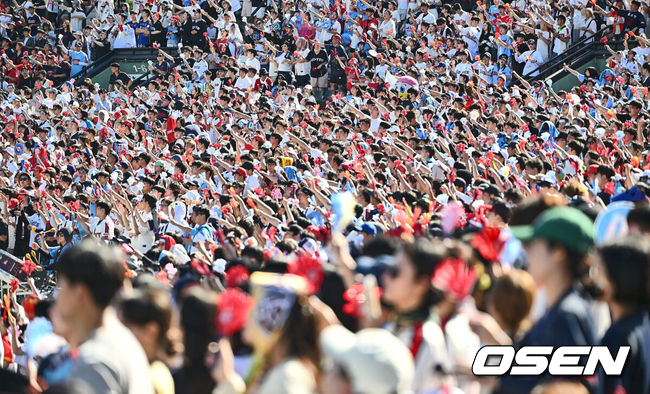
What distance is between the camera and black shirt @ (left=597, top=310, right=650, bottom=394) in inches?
152

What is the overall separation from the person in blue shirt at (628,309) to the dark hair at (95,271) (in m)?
1.81

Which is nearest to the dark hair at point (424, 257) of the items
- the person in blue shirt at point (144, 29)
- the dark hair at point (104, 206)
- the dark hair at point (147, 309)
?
the dark hair at point (147, 309)

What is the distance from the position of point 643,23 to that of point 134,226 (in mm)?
9381

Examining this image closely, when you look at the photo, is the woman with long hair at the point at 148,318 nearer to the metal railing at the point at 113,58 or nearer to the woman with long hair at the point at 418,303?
the woman with long hair at the point at 418,303

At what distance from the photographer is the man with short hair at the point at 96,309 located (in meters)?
3.46

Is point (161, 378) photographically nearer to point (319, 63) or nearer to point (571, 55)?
point (571, 55)

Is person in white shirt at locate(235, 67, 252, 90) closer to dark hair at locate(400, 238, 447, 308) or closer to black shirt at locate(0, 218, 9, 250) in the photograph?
black shirt at locate(0, 218, 9, 250)

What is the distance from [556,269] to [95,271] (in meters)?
1.79

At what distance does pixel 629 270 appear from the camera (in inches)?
154

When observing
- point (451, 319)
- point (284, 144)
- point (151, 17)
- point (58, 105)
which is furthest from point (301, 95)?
point (451, 319)

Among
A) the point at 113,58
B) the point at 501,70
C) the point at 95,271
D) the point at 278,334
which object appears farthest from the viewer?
the point at 113,58

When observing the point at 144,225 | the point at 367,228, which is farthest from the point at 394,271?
the point at 144,225

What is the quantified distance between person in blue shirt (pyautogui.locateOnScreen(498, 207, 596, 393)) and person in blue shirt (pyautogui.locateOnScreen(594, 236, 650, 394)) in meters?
0.12

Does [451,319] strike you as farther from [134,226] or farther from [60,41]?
[60,41]
